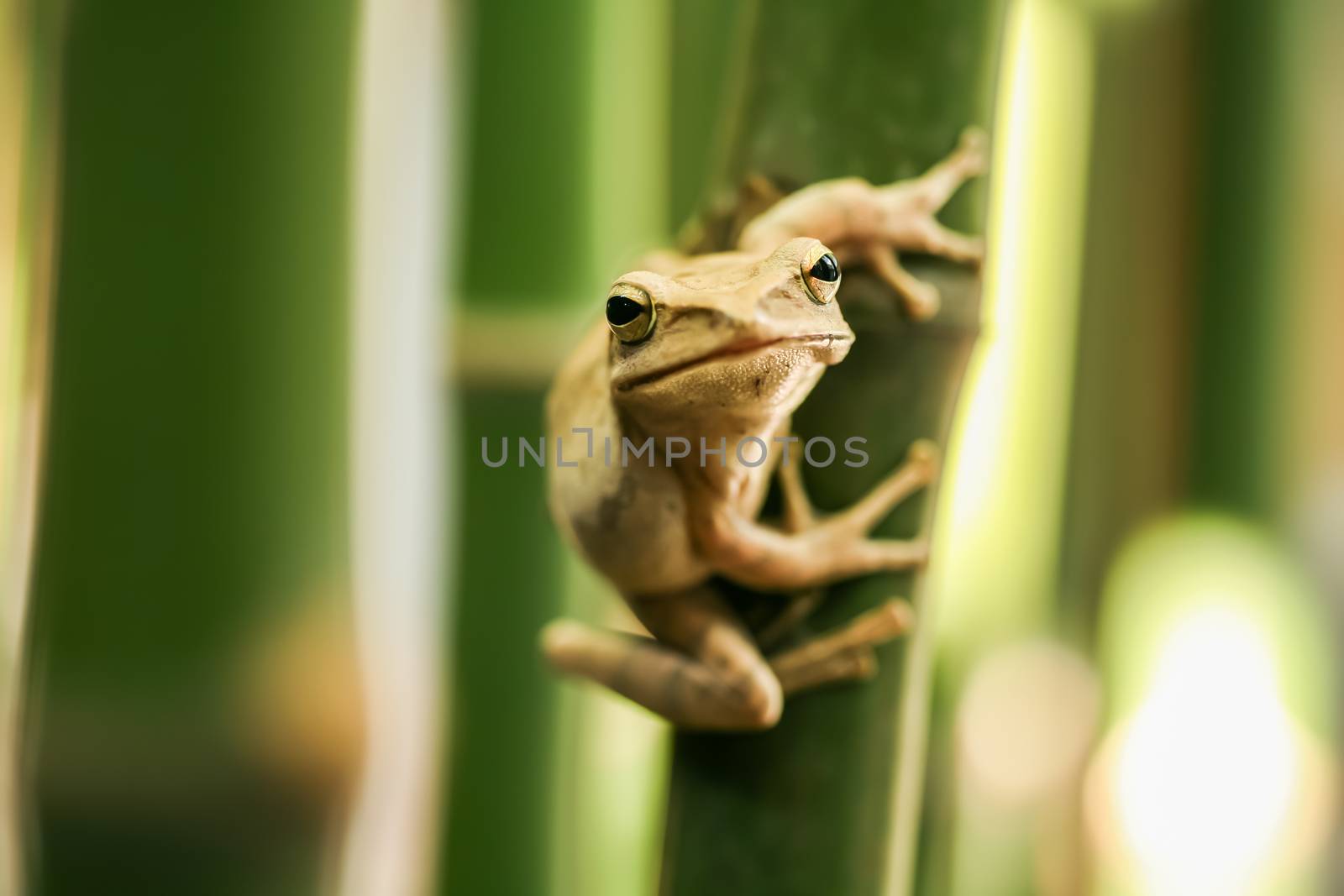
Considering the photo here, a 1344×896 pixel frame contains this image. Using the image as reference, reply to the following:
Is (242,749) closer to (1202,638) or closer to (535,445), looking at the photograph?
(535,445)

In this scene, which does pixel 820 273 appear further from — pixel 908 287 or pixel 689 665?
pixel 689 665

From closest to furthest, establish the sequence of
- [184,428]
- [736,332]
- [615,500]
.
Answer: [736,332], [615,500], [184,428]

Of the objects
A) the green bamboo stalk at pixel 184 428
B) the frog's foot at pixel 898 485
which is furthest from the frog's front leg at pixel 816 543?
the green bamboo stalk at pixel 184 428

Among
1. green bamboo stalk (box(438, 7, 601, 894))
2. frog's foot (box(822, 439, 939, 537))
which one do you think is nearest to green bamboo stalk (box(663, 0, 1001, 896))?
frog's foot (box(822, 439, 939, 537))

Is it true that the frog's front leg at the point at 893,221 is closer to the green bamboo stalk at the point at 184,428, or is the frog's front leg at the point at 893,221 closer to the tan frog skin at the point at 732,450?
the tan frog skin at the point at 732,450

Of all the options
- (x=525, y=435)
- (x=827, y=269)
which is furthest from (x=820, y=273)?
(x=525, y=435)

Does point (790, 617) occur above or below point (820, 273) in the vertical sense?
below

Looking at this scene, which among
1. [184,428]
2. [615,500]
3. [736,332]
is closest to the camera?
[736,332]

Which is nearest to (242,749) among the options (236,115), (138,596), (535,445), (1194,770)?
(138,596)
